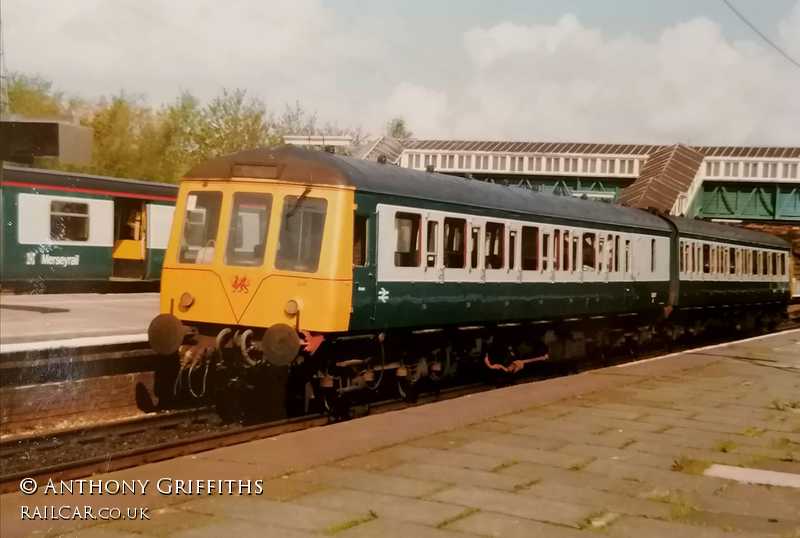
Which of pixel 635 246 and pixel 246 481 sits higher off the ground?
pixel 635 246

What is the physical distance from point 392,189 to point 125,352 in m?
3.82

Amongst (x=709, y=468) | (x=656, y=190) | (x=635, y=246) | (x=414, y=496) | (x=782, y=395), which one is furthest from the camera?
(x=656, y=190)

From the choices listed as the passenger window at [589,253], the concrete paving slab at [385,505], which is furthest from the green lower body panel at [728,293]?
the concrete paving slab at [385,505]

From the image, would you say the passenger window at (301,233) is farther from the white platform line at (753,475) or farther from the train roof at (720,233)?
the train roof at (720,233)

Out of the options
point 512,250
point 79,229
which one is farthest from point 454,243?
point 79,229

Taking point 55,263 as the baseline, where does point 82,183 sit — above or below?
above

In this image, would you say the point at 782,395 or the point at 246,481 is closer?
the point at 246,481

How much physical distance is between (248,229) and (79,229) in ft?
43.2

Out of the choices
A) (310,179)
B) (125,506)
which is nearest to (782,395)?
(310,179)

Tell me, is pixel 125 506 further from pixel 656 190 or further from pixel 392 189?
pixel 656 190

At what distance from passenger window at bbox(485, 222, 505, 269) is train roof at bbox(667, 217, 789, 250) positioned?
9747 mm

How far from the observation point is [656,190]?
41656mm

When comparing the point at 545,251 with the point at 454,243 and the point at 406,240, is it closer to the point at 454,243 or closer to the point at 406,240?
the point at 454,243

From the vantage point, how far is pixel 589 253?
17.9 meters
